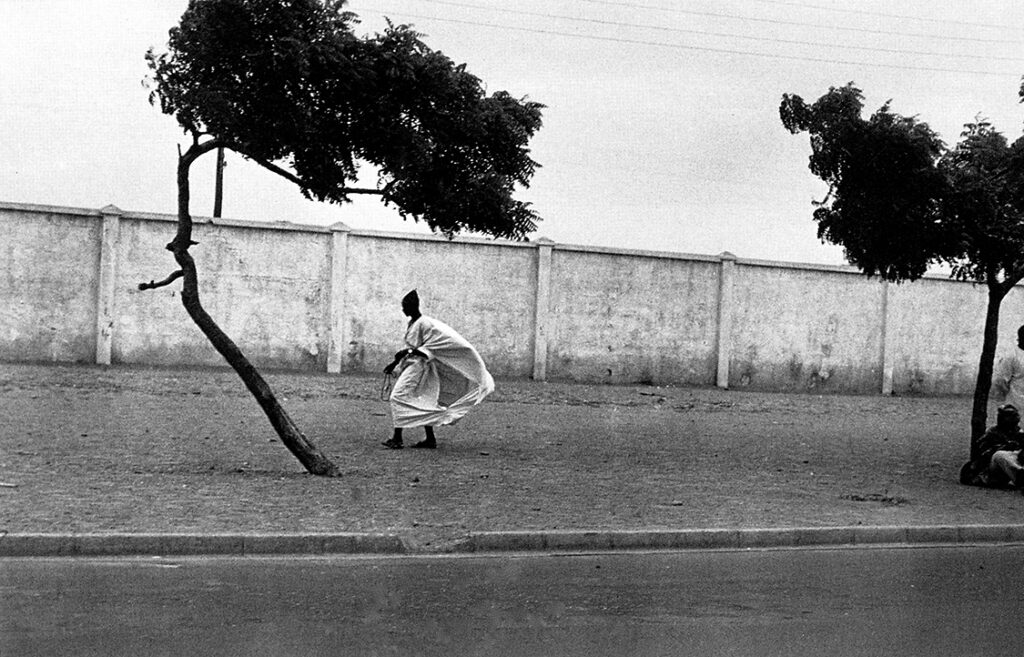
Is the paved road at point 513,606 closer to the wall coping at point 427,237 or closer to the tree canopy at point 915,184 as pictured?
the tree canopy at point 915,184

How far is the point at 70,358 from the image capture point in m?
20.0

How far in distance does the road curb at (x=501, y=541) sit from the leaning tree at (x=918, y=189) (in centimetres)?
338

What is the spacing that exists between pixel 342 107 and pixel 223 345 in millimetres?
2313

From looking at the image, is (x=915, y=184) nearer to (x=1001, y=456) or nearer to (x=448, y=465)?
(x=1001, y=456)

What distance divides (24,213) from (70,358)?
2.62 m

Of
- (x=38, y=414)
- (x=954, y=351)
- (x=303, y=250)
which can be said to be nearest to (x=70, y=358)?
(x=303, y=250)

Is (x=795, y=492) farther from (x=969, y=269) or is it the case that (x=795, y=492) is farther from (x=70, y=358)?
(x=70, y=358)

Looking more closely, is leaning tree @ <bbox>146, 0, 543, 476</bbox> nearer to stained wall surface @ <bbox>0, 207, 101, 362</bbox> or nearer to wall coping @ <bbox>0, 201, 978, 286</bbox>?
wall coping @ <bbox>0, 201, 978, 286</bbox>

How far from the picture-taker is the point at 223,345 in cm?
988

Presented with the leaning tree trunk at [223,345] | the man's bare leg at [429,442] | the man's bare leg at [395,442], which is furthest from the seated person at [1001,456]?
the leaning tree trunk at [223,345]


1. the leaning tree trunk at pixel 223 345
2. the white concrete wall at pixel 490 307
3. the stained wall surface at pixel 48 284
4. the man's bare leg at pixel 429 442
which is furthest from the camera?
the white concrete wall at pixel 490 307

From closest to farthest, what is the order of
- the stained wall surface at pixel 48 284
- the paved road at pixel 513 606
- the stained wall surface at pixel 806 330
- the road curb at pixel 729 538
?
the paved road at pixel 513 606 → the road curb at pixel 729 538 → the stained wall surface at pixel 48 284 → the stained wall surface at pixel 806 330

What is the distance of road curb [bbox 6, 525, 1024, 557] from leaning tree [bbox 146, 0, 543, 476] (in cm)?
260

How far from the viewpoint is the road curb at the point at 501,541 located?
7199 mm
